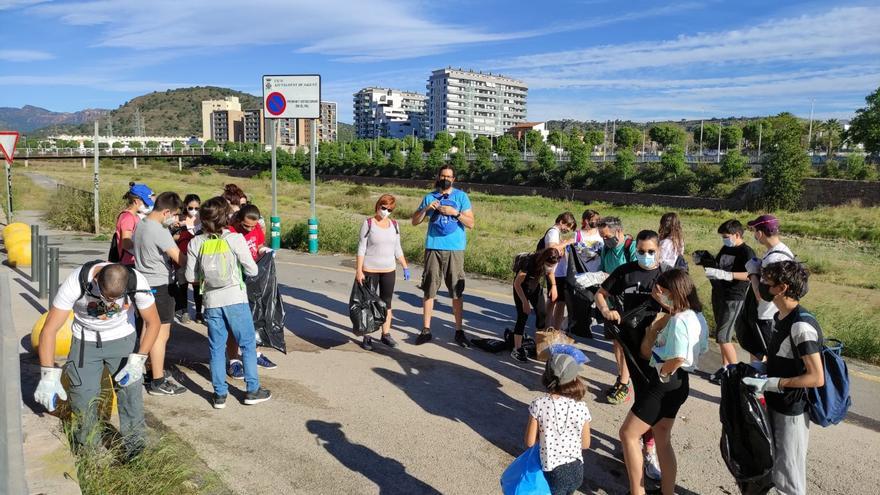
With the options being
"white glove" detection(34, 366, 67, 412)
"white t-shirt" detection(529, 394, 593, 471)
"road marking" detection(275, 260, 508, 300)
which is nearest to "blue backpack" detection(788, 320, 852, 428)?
"white t-shirt" detection(529, 394, 593, 471)

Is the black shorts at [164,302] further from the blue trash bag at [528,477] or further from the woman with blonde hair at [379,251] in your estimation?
the blue trash bag at [528,477]

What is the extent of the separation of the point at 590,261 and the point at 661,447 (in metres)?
2.93

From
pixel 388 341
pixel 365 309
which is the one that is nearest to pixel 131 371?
pixel 365 309

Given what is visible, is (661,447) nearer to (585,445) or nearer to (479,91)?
(585,445)

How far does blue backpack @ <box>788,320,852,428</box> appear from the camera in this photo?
352 centimetres

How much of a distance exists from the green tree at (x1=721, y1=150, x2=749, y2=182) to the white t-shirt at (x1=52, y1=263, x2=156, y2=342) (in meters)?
58.9

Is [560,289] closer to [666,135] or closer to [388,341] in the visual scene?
[388,341]

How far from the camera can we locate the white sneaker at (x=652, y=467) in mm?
4285

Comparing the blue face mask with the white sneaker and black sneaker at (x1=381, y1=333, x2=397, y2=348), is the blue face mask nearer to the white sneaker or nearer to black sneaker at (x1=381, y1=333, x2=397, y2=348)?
the white sneaker

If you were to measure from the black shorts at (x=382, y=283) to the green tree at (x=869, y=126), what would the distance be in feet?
218

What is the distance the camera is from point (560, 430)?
10.9 feet

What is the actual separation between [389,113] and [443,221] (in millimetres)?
184396

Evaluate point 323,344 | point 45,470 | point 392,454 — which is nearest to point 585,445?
point 392,454

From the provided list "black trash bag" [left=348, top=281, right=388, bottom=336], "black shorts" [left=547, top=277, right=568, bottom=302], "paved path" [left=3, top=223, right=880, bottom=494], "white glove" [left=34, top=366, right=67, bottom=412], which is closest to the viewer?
"white glove" [left=34, top=366, right=67, bottom=412]
